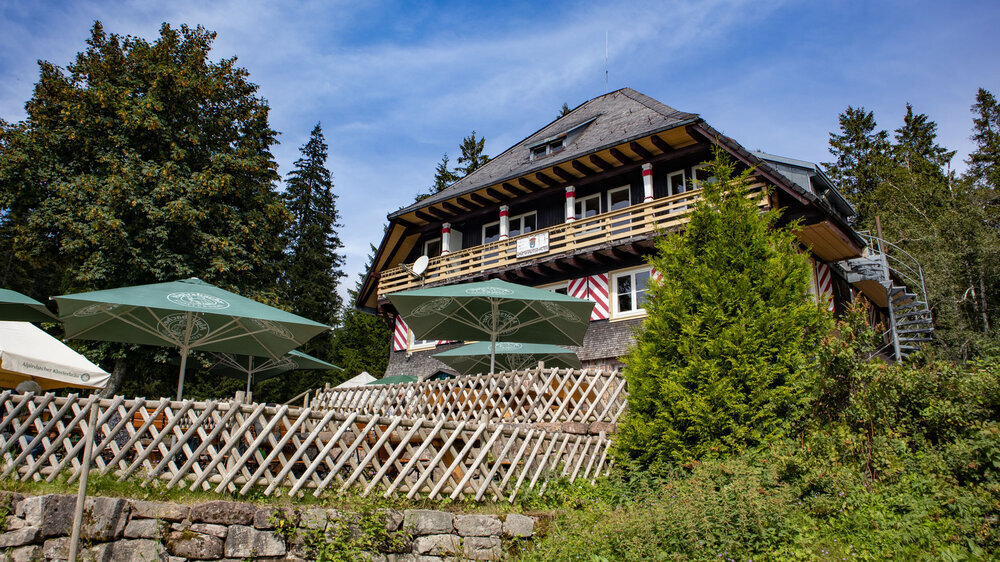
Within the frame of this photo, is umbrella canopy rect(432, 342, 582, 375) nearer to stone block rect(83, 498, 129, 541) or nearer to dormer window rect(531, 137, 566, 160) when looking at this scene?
stone block rect(83, 498, 129, 541)

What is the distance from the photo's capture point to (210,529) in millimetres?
5715

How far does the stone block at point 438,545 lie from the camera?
→ 21.2 ft

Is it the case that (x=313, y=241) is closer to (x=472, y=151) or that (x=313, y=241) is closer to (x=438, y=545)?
(x=472, y=151)

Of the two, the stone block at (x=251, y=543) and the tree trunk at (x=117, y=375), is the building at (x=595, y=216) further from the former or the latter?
the stone block at (x=251, y=543)

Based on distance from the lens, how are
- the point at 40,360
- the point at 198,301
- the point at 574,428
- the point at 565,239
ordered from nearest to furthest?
the point at 198,301 < the point at 574,428 < the point at 40,360 < the point at 565,239

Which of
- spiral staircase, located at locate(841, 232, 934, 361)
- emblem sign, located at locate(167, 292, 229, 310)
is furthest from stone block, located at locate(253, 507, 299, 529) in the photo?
spiral staircase, located at locate(841, 232, 934, 361)

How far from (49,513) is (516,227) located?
18.6m

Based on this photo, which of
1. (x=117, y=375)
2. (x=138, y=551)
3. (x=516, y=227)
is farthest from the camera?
(x=516, y=227)

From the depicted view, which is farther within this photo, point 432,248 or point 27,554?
point 432,248

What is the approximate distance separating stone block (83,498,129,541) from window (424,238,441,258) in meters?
19.6

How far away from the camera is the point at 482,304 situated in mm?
11477

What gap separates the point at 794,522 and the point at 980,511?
1.48 metres

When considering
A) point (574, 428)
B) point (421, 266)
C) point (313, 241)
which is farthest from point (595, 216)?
point (313, 241)

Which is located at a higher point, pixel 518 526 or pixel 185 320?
pixel 185 320
